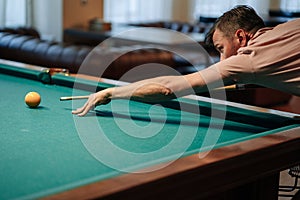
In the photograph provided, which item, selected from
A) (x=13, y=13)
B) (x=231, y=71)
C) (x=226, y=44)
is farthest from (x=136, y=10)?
(x=231, y=71)

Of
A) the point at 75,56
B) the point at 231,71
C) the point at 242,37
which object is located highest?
the point at 242,37

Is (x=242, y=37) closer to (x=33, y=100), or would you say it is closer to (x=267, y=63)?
(x=267, y=63)

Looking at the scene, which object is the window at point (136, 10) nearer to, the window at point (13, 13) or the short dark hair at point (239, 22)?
the window at point (13, 13)

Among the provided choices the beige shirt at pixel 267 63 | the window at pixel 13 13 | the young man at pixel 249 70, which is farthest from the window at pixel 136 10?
the beige shirt at pixel 267 63

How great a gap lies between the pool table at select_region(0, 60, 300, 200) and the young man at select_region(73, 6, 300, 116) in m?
0.13

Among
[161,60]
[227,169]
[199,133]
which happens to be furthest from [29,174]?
[161,60]

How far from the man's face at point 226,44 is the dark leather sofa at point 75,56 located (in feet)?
6.39

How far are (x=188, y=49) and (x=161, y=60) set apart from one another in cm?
225

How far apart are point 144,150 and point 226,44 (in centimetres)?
73

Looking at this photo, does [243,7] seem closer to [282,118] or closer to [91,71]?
[282,118]

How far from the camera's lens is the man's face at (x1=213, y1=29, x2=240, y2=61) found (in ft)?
7.95

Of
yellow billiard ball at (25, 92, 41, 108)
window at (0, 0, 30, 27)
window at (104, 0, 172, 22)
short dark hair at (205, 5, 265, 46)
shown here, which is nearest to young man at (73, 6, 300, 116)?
short dark hair at (205, 5, 265, 46)

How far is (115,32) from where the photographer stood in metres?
7.25

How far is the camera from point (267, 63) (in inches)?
85.8
